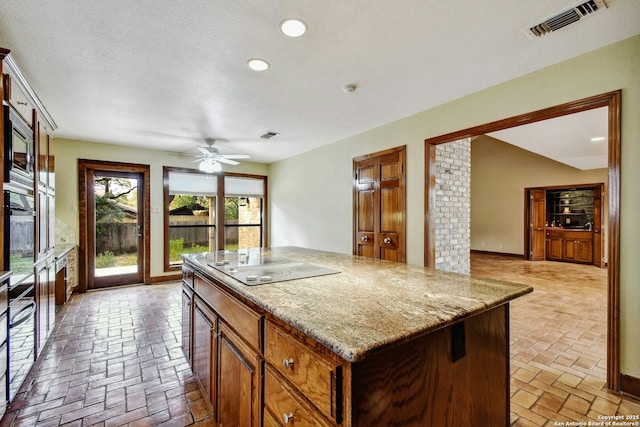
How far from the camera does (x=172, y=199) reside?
18.4 feet

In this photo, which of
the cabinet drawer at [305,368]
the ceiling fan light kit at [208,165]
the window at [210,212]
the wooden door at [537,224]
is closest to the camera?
the cabinet drawer at [305,368]

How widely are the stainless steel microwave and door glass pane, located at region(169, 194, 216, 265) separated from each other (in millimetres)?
3108

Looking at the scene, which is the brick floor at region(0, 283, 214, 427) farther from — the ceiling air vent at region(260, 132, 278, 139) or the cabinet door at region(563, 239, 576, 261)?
the cabinet door at region(563, 239, 576, 261)

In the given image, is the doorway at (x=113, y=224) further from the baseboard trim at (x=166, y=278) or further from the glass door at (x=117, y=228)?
the baseboard trim at (x=166, y=278)

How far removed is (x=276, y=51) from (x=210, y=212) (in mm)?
4520

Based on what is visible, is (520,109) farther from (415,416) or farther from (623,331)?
(415,416)

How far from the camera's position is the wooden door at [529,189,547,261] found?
790cm

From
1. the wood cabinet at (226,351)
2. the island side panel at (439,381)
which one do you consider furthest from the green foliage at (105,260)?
the island side panel at (439,381)

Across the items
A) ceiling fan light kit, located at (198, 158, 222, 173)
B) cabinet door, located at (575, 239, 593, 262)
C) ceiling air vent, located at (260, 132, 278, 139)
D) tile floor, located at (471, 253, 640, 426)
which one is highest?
ceiling air vent, located at (260, 132, 278, 139)

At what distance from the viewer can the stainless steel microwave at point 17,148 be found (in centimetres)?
203

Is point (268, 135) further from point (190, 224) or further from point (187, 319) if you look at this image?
point (187, 319)

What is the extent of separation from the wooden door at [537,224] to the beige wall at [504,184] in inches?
8.3

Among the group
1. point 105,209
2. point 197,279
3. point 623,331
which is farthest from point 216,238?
point 623,331

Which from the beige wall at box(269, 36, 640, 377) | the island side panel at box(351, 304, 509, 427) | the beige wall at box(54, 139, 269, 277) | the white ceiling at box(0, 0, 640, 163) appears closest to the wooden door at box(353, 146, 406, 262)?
the beige wall at box(269, 36, 640, 377)
